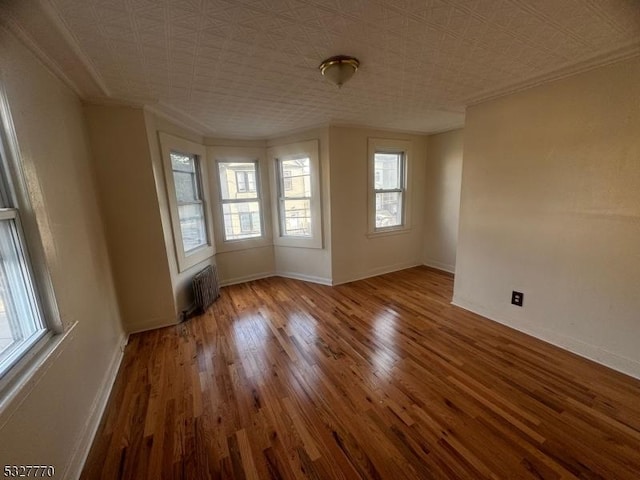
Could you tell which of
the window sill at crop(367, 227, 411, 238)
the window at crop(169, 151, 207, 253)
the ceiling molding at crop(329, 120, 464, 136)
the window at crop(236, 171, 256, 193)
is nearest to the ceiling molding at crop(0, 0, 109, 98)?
the window at crop(169, 151, 207, 253)

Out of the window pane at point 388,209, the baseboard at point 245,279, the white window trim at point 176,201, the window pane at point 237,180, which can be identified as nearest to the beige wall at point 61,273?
the white window trim at point 176,201

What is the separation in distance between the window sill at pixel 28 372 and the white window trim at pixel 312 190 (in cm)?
281

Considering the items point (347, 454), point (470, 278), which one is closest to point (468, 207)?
point (470, 278)

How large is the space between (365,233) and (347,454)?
2.91 m

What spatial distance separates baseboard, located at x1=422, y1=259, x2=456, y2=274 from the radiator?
348 centimetres

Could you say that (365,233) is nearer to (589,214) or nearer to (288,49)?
(589,214)

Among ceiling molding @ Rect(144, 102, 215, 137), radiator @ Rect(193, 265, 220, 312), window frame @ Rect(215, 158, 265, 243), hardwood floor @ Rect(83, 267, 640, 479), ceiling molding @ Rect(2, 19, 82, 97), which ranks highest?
ceiling molding @ Rect(144, 102, 215, 137)

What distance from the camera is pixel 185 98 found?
89.4 inches

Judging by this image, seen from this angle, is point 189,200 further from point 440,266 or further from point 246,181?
point 440,266

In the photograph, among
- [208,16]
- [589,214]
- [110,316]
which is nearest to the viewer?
[208,16]

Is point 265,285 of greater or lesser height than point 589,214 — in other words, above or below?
below

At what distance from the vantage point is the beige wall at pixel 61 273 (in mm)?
1100

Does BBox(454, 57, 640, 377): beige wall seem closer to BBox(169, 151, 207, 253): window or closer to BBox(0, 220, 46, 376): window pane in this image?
BBox(169, 151, 207, 253): window

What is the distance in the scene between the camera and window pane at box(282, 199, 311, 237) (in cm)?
390
